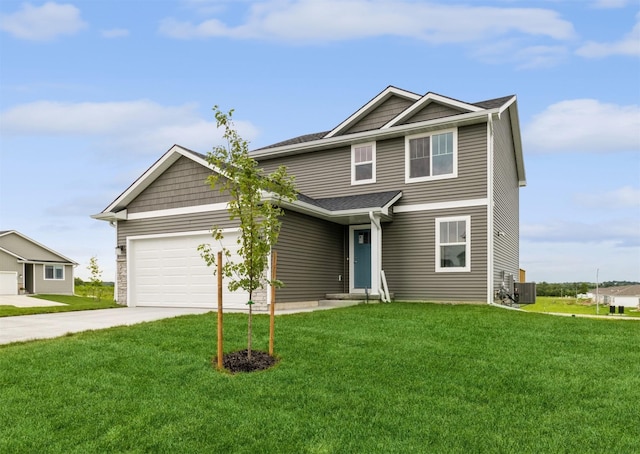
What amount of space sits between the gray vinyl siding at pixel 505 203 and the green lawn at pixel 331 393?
20.8 feet

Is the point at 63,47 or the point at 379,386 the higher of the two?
the point at 63,47

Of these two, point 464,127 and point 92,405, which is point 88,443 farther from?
point 464,127

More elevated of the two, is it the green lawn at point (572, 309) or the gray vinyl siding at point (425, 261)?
the gray vinyl siding at point (425, 261)

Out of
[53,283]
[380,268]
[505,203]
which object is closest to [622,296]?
[505,203]

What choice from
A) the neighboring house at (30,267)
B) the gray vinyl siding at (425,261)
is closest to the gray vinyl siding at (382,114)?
the gray vinyl siding at (425,261)

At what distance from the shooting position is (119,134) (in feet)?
45.9

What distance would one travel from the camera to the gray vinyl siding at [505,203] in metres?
14.6

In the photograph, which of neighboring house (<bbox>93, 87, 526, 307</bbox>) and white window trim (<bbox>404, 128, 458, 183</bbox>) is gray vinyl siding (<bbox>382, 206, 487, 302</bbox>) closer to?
neighboring house (<bbox>93, 87, 526, 307</bbox>)

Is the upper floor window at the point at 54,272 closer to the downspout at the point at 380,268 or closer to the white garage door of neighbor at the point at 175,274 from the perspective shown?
the white garage door of neighbor at the point at 175,274

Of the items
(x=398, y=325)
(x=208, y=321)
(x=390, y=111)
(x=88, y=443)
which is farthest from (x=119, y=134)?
(x=88, y=443)

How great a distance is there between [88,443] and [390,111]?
45.6 ft

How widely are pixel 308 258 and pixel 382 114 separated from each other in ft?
18.9

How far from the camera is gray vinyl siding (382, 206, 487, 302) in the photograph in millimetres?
13469

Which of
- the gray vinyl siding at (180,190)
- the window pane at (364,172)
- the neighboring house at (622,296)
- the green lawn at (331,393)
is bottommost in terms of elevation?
the neighboring house at (622,296)
